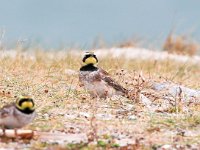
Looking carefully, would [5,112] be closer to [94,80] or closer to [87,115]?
[87,115]

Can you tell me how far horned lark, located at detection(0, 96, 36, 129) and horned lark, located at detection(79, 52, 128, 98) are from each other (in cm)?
210

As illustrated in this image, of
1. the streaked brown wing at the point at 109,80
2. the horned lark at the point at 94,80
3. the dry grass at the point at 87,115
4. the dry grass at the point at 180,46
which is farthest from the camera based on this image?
the dry grass at the point at 180,46

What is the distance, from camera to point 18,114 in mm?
7262

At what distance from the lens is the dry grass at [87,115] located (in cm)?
748

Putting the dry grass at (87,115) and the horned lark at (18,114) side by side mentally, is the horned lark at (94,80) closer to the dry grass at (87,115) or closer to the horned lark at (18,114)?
the dry grass at (87,115)

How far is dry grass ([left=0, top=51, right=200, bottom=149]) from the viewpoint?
24.5 ft

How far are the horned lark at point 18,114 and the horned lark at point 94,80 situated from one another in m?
2.10

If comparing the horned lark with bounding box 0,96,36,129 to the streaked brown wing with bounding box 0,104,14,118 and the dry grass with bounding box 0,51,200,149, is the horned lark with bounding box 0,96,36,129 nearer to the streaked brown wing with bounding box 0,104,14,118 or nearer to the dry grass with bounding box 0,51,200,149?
the streaked brown wing with bounding box 0,104,14,118

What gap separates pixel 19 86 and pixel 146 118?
93.3 inches

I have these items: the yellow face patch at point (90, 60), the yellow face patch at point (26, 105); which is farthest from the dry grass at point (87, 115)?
the yellow face patch at point (90, 60)

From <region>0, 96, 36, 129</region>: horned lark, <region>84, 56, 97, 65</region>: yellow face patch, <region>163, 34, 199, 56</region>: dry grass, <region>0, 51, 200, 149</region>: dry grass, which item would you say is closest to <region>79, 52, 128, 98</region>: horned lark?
<region>84, 56, 97, 65</region>: yellow face patch

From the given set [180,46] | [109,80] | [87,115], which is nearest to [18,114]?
[87,115]

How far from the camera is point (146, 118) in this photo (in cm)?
852

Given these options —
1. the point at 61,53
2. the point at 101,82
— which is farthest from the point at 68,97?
the point at 61,53
